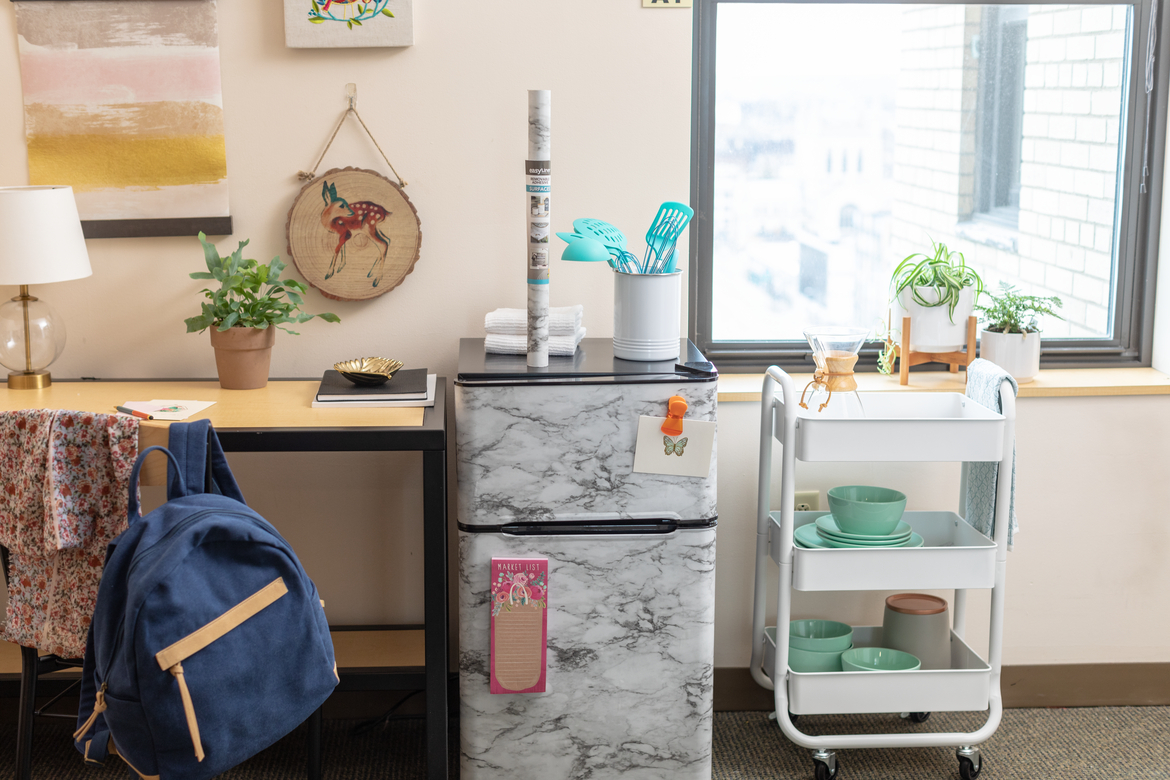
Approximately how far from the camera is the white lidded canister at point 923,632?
7.34 feet

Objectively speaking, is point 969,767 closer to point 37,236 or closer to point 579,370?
point 579,370

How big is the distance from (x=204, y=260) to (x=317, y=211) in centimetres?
29

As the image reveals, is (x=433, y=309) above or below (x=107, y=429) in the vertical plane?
above

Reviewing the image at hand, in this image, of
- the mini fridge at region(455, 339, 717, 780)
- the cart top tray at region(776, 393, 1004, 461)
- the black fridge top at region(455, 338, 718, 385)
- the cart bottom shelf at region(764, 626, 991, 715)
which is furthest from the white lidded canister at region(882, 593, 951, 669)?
the black fridge top at region(455, 338, 718, 385)

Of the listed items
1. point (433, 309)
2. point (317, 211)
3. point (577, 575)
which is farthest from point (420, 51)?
point (577, 575)

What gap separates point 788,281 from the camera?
246 cm

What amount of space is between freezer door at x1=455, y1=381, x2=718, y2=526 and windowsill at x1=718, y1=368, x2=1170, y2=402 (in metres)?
0.46

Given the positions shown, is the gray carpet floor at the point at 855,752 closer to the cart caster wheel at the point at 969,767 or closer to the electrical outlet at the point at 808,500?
the cart caster wheel at the point at 969,767

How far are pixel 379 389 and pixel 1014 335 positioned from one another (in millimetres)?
1474

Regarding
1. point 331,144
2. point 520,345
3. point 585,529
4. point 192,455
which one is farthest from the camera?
point 331,144

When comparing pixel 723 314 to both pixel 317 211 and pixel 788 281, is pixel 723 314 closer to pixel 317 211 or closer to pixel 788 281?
pixel 788 281

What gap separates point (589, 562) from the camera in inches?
74.9

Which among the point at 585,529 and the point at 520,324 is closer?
the point at 585,529

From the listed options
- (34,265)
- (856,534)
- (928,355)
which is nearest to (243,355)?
(34,265)
